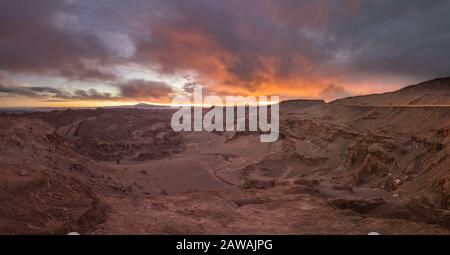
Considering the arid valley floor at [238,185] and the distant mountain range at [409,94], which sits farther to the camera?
the distant mountain range at [409,94]

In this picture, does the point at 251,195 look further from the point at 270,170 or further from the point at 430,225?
the point at 270,170

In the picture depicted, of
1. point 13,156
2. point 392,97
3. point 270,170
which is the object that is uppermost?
point 392,97

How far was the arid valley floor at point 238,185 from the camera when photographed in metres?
8.04

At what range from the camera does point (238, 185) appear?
1878 cm

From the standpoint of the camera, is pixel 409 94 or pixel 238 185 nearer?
pixel 238 185

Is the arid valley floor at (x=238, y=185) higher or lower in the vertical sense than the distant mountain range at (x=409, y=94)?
lower

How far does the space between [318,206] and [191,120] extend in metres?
39.4

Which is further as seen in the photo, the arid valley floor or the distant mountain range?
the distant mountain range

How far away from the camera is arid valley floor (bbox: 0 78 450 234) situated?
804 centimetres

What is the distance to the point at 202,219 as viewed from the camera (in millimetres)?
8422

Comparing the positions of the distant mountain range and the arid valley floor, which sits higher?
the distant mountain range

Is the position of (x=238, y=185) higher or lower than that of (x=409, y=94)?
lower
